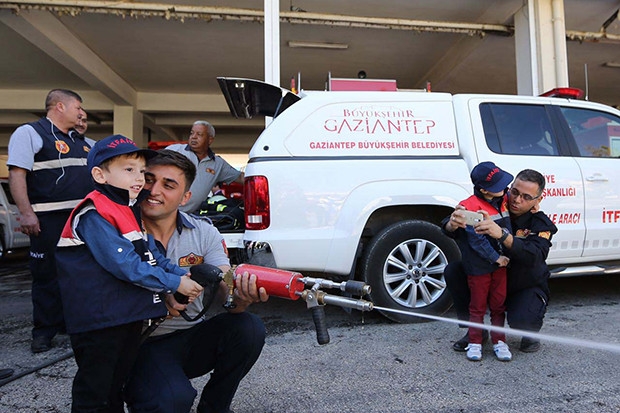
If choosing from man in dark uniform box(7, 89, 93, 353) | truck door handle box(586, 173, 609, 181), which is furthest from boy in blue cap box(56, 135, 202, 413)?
truck door handle box(586, 173, 609, 181)

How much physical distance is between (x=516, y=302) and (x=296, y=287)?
1.99 m

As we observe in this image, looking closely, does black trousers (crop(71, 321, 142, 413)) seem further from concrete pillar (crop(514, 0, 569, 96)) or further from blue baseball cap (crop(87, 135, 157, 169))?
concrete pillar (crop(514, 0, 569, 96))

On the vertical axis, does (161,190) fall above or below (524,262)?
above

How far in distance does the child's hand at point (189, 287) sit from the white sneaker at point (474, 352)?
76.8 inches

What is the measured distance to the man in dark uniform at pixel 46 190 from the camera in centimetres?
293

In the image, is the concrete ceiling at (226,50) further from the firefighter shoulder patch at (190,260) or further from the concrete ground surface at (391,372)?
the firefighter shoulder patch at (190,260)

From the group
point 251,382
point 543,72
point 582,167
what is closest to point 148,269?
point 251,382

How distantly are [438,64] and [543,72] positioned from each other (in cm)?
313

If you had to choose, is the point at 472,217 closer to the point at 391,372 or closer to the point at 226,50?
the point at 391,372

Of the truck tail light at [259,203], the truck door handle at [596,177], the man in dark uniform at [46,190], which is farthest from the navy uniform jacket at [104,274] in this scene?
the truck door handle at [596,177]

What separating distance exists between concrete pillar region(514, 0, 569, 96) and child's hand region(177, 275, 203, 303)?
6.45 metres

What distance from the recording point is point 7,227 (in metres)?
7.82

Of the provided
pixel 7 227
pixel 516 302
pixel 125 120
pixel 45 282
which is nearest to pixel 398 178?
pixel 516 302

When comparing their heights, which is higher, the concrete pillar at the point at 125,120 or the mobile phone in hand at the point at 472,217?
the concrete pillar at the point at 125,120
